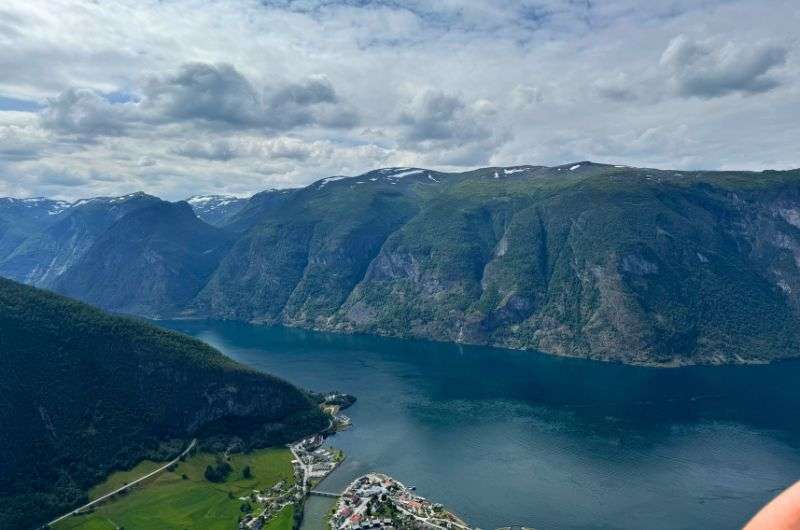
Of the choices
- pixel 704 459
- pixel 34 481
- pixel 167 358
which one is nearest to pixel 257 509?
pixel 34 481

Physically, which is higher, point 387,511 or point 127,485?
point 387,511

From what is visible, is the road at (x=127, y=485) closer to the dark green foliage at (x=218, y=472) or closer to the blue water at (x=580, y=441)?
the dark green foliage at (x=218, y=472)

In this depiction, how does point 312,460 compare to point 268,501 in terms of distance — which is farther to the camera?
point 312,460

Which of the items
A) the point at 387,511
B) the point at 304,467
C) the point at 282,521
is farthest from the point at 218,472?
the point at 387,511

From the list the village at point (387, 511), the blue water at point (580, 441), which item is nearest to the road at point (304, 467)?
the blue water at point (580, 441)

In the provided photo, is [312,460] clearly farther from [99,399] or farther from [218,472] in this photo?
[99,399]

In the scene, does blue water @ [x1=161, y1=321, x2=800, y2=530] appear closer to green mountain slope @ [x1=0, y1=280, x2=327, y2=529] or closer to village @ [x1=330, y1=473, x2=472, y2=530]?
village @ [x1=330, y1=473, x2=472, y2=530]

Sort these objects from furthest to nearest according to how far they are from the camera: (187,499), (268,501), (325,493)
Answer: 1. (325,493)
2. (187,499)
3. (268,501)
